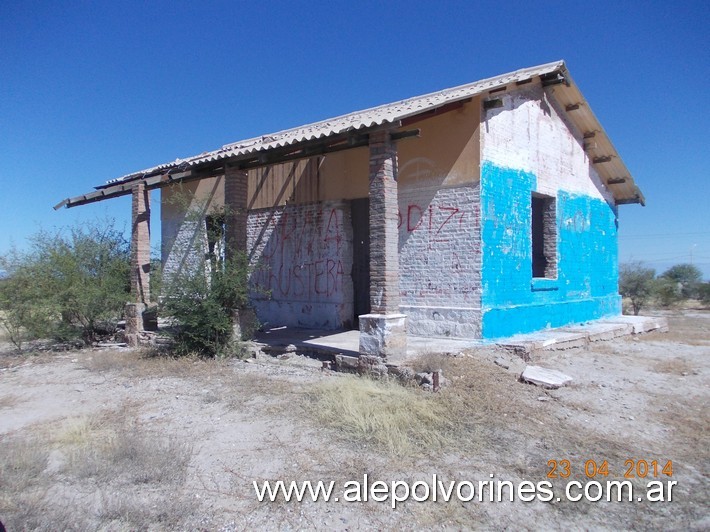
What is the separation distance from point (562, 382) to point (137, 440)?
535 centimetres

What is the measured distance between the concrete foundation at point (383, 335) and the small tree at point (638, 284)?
16092 mm

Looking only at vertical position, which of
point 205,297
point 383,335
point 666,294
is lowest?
point 666,294

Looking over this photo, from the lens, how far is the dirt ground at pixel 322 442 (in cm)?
371

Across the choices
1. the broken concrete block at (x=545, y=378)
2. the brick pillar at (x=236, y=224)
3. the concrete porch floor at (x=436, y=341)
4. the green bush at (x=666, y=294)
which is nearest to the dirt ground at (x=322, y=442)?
the broken concrete block at (x=545, y=378)

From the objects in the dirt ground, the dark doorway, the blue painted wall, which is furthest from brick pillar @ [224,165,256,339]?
the blue painted wall

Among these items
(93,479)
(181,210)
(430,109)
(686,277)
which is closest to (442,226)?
(430,109)

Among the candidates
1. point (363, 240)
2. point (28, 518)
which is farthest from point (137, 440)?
point (363, 240)

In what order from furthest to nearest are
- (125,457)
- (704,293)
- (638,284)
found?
1. (704,293)
2. (638,284)
3. (125,457)

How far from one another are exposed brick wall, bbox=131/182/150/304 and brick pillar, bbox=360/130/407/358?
20.3ft

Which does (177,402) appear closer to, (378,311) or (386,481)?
(378,311)

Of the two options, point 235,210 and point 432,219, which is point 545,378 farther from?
point 235,210

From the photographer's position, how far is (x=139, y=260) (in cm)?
1121

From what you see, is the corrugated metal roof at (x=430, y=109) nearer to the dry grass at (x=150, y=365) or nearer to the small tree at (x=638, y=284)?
the dry grass at (x=150, y=365)

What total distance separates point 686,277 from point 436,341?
84.1 ft
